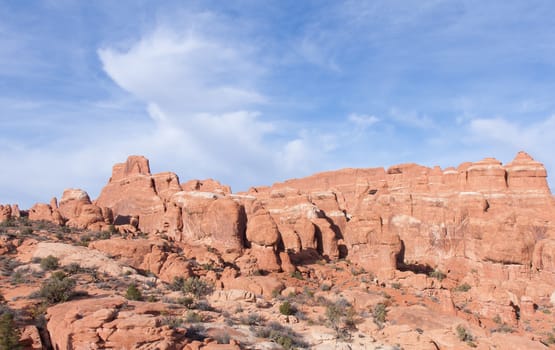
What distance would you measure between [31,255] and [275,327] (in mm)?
17987

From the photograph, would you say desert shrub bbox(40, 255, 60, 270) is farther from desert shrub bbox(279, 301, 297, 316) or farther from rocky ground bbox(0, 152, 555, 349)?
desert shrub bbox(279, 301, 297, 316)

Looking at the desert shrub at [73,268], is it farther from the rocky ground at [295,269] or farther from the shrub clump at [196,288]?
the shrub clump at [196,288]

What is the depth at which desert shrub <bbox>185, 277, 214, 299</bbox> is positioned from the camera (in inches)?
1073

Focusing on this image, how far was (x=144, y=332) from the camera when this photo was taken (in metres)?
16.3

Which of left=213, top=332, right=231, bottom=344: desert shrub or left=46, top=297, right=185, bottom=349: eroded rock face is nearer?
left=46, top=297, right=185, bottom=349: eroded rock face

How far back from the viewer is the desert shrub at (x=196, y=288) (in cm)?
2725

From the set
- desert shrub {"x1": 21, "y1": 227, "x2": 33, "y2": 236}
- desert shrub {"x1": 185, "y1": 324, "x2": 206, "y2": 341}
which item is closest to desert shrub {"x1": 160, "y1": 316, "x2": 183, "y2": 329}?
desert shrub {"x1": 185, "y1": 324, "x2": 206, "y2": 341}

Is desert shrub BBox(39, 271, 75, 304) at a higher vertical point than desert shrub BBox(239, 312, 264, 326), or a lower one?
higher

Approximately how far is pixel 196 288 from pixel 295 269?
9681mm

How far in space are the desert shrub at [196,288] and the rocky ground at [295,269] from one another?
0.40 feet

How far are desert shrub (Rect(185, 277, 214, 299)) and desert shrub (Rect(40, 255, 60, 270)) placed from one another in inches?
314

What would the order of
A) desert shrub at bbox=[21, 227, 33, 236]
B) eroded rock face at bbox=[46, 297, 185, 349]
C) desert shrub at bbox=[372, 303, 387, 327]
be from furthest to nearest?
desert shrub at bbox=[21, 227, 33, 236]
desert shrub at bbox=[372, 303, 387, 327]
eroded rock face at bbox=[46, 297, 185, 349]

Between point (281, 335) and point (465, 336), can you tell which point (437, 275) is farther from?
point (281, 335)

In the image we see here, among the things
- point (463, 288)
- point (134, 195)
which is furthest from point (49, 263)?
point (134, 195)
